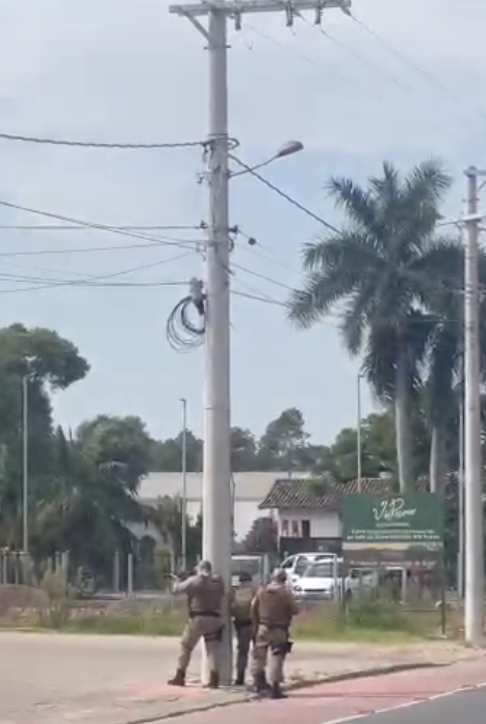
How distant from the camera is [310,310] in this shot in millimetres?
58312

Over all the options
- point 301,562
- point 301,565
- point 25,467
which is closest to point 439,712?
point 301,565

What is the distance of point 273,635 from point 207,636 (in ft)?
3.42

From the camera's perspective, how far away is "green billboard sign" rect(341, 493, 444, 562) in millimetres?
40031

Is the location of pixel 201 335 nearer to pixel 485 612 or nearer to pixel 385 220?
pixel 485 612

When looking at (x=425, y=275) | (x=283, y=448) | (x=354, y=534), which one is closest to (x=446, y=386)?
(x=425, y=275)

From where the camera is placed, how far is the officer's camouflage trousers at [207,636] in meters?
23.5

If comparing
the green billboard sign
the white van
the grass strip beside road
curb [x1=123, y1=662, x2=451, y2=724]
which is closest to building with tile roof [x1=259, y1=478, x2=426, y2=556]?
the white van

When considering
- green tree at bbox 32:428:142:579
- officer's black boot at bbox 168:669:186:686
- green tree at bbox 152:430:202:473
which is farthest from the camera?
green tree at bbox 152:430:202:473

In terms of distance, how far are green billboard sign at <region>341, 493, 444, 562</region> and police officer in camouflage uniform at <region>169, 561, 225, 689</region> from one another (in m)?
16.6

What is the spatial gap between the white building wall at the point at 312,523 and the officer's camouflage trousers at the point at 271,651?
60029mm

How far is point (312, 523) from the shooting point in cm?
8556

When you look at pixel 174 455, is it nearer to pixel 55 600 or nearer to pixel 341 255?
pixel 341 255

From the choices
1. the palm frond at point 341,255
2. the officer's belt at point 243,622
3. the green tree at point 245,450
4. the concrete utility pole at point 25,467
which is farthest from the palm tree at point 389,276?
the green tree at point 245,450

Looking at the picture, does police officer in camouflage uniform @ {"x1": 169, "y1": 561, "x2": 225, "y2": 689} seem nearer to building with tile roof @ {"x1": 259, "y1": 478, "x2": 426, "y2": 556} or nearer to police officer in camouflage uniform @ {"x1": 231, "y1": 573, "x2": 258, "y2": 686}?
police officer in camouflage uniform @ {"x1": 231, "y1": 573, "x2": 258, "y2": 686}
